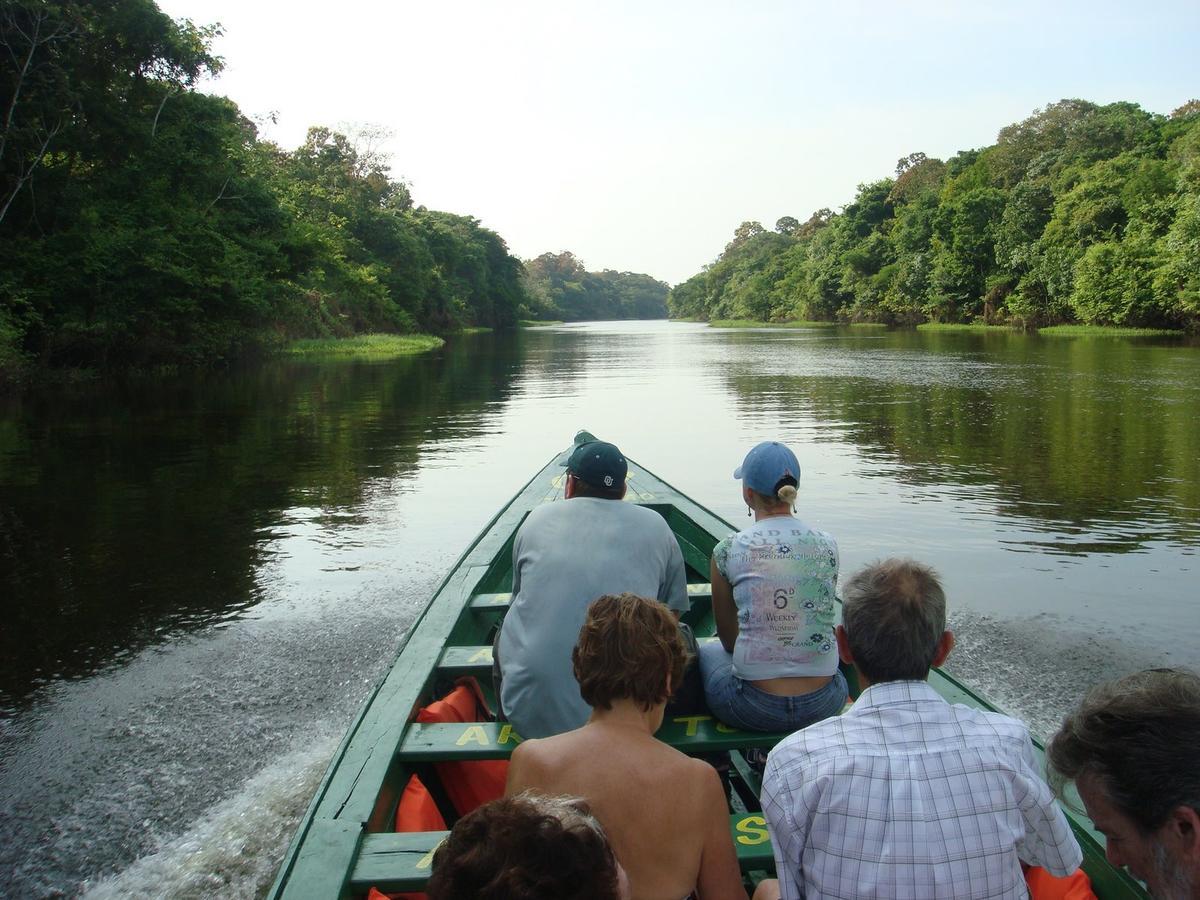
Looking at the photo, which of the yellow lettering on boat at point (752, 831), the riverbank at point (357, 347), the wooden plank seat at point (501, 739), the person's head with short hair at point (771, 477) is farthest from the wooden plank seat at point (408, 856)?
the riverbank at point (357, 347)

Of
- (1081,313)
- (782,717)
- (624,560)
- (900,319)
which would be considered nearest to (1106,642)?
(782,717)

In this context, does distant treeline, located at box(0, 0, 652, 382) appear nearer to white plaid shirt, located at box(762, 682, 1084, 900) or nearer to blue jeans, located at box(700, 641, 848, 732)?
blue jeans, located at box(700, 641, 848, 732)

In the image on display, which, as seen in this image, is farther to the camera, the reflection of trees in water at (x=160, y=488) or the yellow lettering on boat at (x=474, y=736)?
the reflection of trees in water at (x=160, y=488)

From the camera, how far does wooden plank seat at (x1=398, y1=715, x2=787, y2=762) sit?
10.2 ft

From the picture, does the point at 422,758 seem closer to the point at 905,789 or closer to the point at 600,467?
the point at 600,467

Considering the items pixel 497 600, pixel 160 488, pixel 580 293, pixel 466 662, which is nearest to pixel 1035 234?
pixel 160 488

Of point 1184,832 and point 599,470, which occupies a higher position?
point 599,470

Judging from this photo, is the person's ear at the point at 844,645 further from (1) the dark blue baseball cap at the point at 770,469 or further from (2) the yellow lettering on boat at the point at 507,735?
(2) the yellow lettering on boat at the point at 507,735

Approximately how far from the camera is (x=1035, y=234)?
50.5 m

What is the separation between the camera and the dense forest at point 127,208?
20.0 m

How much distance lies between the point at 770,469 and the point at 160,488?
30.8 ft

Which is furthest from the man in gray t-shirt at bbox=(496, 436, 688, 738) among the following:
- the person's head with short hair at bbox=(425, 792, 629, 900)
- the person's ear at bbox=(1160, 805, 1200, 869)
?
the person's ear at bbox=(1160, 805, 1200, 869)

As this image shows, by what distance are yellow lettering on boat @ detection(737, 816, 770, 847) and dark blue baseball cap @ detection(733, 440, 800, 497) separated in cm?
100

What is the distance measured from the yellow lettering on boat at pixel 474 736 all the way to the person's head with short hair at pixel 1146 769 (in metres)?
2.18
